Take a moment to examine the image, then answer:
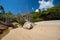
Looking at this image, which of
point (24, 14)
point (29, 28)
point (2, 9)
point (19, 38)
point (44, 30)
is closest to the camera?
point (19, 38)

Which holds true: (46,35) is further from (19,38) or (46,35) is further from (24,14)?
(24,14)

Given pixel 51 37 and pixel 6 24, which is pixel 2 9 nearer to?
pixel 6 24

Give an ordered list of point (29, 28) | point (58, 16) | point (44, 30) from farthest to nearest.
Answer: point (58, 16) < point (29, 28) < point (44, 30)

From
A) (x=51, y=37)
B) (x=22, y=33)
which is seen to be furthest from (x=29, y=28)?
(x=51, y=37)

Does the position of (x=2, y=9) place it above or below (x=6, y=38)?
above

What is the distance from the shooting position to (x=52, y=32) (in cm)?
705

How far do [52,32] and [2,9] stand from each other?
905cm

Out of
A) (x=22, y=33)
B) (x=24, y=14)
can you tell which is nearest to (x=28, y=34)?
(x=22, y=33)

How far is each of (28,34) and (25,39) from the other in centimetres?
66

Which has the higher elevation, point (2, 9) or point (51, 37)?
point (2, 9)

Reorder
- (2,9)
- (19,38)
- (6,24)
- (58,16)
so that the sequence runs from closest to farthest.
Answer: (19,38)
(6,24)
(58,16)
(2,9)

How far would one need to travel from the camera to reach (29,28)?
27.3 ft

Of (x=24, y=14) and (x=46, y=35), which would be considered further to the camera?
(x=24, y=14)

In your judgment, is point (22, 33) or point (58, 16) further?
point (58, 16)
